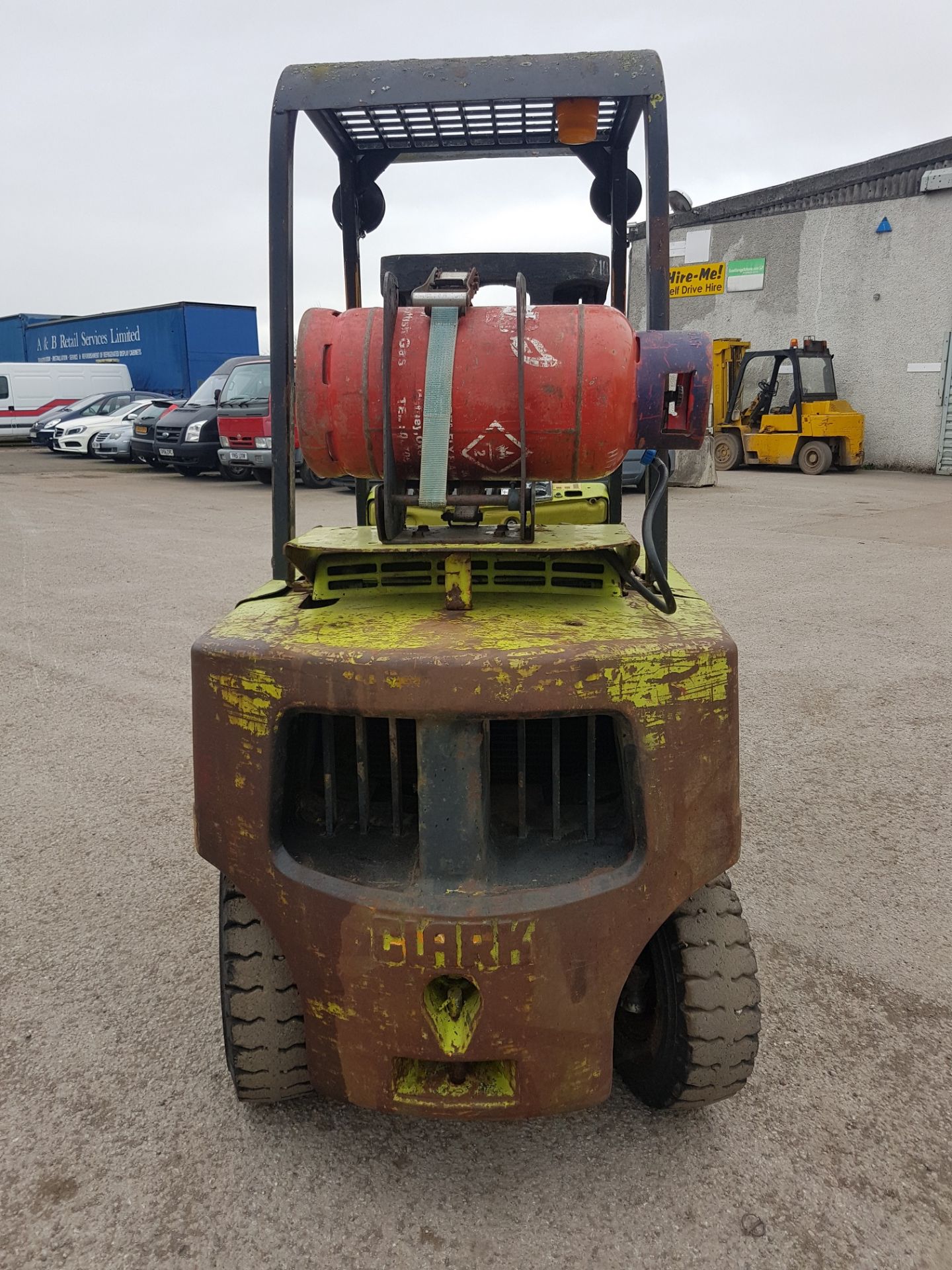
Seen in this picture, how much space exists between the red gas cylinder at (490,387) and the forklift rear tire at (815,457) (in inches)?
668

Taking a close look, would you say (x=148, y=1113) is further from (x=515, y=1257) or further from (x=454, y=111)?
→ (x=454, y=111)

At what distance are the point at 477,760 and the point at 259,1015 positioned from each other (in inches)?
30.5

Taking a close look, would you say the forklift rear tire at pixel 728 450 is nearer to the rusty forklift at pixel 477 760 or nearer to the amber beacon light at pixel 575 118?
the amber beacon light at pixel 575 118

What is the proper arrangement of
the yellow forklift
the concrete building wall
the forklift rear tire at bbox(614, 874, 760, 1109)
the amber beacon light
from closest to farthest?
the forklift rear tire at bbox(614, 874, 760, 1109), the amber beacon light, the yellow forklift, the concrete building wall

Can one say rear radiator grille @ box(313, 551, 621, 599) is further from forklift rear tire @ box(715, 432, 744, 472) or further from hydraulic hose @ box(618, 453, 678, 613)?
forklift rear tire @ box(715, 432, 744, 472)

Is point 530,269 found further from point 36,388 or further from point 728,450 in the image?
point 36,388

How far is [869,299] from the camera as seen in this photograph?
19109 mm

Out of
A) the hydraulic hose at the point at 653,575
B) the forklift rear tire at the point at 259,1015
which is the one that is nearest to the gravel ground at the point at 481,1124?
the forklift rear tire at the point at 259,1015

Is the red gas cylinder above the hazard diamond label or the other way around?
above

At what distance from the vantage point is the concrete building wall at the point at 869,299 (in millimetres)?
18359

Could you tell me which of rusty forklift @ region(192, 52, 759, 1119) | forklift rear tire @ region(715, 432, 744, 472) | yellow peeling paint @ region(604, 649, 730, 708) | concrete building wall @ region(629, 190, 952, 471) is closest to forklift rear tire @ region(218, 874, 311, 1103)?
rusty forklift @ region(192, 52, 759, 1119)

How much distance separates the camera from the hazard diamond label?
2.02m

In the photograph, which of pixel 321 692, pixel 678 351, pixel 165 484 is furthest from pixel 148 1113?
pixel 165 484

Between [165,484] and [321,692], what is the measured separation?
15.5m
